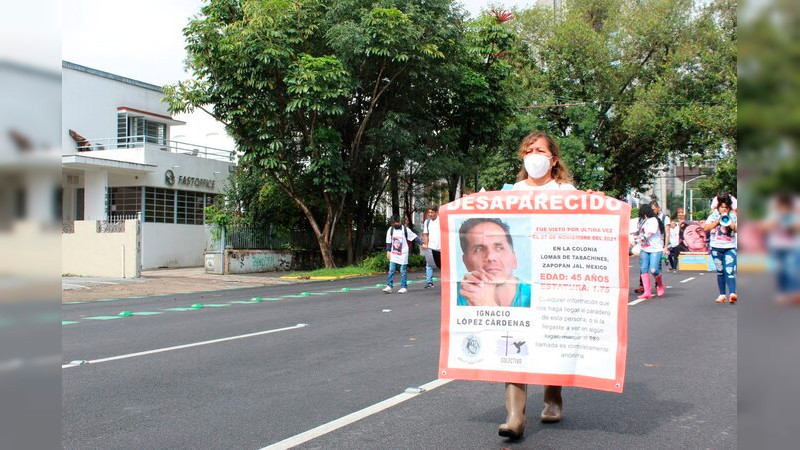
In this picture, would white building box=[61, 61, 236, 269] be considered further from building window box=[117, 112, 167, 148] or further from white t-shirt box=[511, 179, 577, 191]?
white t-shirt box=[511, 179, 577, 191]

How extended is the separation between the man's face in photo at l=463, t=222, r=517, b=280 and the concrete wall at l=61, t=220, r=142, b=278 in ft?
65.3

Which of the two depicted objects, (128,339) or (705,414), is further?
(128,339)

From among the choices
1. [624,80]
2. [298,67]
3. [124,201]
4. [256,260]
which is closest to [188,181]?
[124,201]

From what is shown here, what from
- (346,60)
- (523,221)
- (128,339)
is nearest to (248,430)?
(523,221)

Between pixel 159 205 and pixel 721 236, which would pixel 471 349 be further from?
pixel 159 205

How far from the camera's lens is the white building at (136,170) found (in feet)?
88.7

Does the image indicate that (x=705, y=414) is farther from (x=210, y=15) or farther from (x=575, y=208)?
(x=210, y=15)

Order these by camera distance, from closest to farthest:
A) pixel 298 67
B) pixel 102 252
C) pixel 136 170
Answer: pixel 298 67, pixel 102 252, pixel 136 170

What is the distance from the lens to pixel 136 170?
87.9ft

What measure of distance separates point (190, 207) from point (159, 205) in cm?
188

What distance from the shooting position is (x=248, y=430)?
183 inches

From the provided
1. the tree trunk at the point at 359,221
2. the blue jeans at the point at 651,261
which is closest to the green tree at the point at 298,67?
the tree trunk at the point at 359,221

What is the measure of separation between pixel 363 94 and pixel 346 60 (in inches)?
107

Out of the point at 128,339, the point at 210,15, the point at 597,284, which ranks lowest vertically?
the point at 128,339
